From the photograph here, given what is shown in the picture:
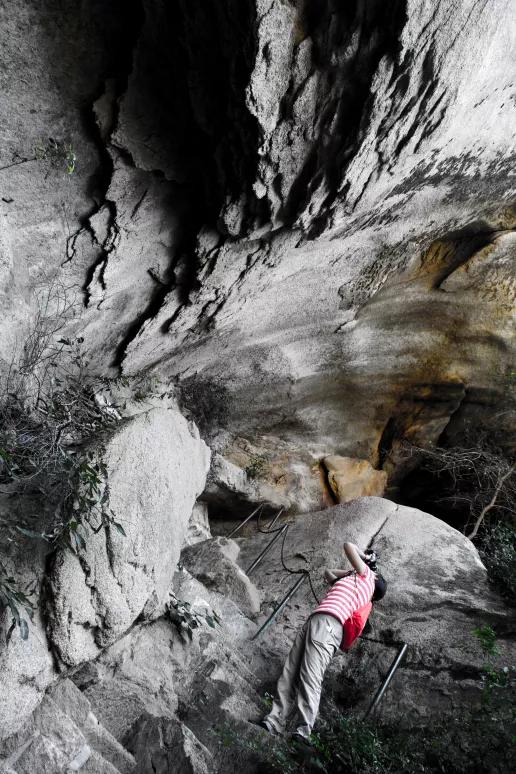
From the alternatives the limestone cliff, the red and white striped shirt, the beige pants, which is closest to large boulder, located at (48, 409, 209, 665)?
the limestone cliff

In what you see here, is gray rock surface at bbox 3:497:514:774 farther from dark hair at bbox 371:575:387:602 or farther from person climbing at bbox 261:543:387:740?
dark hair at bbox 371:575:387:602

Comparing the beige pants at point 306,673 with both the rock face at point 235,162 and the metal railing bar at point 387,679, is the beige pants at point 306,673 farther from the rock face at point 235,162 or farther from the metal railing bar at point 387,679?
the rock face at point 235,162

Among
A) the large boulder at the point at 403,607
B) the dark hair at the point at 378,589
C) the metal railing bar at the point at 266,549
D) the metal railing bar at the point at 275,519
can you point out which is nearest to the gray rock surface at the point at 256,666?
the large boulder at the point at 403,607

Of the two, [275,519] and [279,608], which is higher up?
[279,608]

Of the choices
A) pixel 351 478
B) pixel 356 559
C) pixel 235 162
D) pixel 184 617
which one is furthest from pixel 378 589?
pixel 351 478

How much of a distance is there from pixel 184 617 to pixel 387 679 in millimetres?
1572

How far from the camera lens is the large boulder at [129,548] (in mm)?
3078

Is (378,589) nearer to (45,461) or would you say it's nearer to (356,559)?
(356,559)

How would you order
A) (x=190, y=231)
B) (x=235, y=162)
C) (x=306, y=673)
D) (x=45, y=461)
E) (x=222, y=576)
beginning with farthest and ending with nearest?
1. (x=222, y=576)
2. (x=190, y=231)
3. (x=235, y=162)
4. (x=306, y=673)
5. (x=45, y=461)

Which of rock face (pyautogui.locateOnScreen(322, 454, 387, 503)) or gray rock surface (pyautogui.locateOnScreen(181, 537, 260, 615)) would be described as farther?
rock face (pyautogui.locateOnScreen(322, 454, 387, 503))

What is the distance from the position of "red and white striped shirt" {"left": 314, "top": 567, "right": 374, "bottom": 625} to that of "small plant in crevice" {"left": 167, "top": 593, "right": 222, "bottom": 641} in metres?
0.89

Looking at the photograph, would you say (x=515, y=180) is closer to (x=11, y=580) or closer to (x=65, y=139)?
(x=65, y=139)

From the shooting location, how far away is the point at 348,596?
413 cm

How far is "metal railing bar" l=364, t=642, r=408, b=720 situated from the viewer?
398 cm
